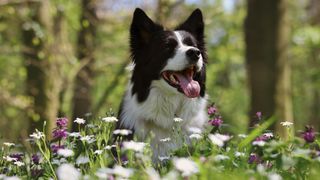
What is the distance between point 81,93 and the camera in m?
16.2

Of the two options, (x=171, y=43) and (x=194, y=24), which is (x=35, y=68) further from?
(x=171, y=43)

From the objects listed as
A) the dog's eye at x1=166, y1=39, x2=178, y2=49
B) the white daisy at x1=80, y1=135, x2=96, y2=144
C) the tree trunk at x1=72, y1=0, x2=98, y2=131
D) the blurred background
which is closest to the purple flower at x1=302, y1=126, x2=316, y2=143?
the white daisy at x1=80, y1=135, x2=96, y2=144

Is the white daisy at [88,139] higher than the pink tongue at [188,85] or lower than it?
lower

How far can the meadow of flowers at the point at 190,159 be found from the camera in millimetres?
3189

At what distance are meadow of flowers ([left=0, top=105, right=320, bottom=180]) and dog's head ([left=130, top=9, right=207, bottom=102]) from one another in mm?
1051

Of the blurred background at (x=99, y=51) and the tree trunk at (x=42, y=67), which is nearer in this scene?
the blurred background at (x=99, y=51)

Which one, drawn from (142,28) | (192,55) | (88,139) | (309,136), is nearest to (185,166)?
(309,136)

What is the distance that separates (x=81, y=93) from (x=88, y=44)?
1365 mm

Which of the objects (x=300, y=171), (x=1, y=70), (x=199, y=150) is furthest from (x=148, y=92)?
(x=1, y=70)

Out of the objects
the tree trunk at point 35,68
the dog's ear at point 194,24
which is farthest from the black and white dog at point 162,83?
the tree trunk at point 35,68

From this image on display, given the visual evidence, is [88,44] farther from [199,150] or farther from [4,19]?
[199,150]

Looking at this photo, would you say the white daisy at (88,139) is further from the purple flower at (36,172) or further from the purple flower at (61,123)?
the purple flower at (36,172)

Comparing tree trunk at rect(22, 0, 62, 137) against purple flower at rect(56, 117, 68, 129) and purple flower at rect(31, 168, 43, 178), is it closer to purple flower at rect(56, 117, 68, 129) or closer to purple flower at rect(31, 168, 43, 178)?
purple flower at rect(56, 117, 68, 129)

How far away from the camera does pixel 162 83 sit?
6.23 m
